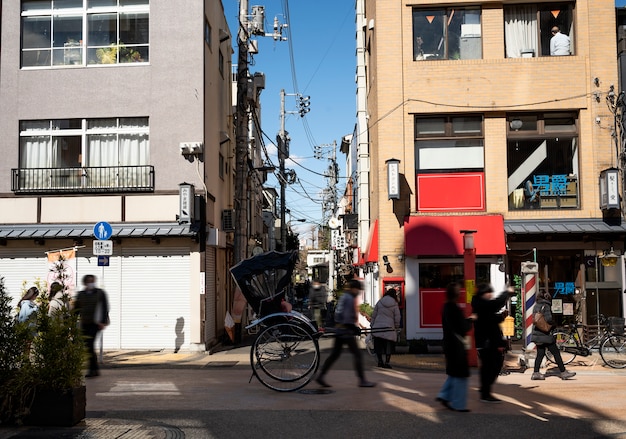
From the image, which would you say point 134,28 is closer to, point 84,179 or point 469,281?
point 84,179

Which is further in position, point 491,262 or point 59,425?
point 491,262

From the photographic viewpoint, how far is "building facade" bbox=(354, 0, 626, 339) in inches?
722

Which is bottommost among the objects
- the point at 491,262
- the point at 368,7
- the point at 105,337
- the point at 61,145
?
the point at 105,337

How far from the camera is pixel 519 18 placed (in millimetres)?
19500

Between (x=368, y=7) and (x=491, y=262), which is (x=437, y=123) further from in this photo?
(x=368, y=7)

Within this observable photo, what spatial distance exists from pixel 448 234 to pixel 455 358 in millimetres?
9736

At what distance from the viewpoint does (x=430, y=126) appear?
19.4 metres

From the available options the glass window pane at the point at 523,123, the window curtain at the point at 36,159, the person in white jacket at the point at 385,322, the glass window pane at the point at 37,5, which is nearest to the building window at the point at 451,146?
the glass window pane at the point at 523,123

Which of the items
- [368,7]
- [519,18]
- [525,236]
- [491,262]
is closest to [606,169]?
[525,236]

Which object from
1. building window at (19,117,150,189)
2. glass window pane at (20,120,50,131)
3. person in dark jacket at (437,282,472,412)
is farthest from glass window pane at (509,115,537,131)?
glass window pane at (20,120,50,131)

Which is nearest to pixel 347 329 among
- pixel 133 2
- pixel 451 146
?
pixel 451 146

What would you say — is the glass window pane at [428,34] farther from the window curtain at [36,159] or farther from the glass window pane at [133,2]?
the window curtain at [36,159]

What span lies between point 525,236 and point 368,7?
35.9 ft

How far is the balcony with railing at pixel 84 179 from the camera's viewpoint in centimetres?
1923
